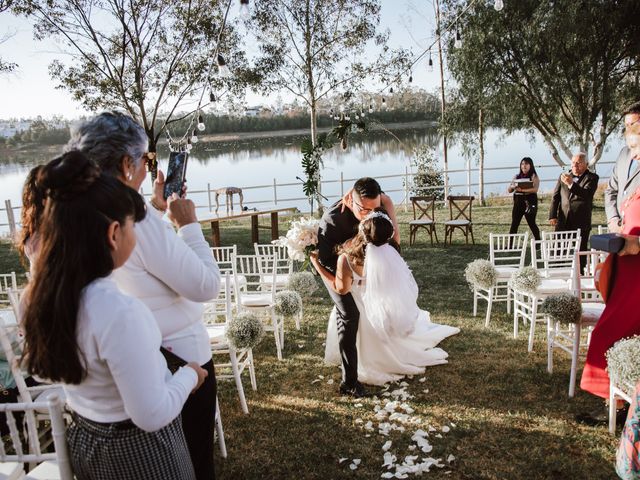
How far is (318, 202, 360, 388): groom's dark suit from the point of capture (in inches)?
161

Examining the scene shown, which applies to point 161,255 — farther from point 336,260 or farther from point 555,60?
point 555,60

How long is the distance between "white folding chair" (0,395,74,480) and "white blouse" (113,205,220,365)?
1.41 ft

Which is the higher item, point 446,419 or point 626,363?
point 626,363

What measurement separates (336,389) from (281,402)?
494mm

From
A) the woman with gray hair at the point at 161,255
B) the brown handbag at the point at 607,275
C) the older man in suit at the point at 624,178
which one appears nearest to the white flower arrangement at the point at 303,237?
the brown handbag at the point at 607,275

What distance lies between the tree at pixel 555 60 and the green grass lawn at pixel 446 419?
1116cm

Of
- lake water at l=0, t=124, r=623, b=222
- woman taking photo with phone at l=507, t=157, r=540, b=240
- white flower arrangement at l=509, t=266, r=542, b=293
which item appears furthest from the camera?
lake water at l=0, t=124, r=623, b=222

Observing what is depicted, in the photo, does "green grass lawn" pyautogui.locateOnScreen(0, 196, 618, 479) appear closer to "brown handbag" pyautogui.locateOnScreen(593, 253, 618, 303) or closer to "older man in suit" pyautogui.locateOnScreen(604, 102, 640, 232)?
"brown handbag" pyautogui.locateOnScreen(593, 253, 618, 303)

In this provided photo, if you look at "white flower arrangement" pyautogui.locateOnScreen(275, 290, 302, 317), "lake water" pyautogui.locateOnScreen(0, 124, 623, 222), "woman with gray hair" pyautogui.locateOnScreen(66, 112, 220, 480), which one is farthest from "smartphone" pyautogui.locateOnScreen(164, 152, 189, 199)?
"white flower arrangement" pyautogui.locateOnScreen(275, 290, 302, 317)

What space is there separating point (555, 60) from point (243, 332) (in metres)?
14.0

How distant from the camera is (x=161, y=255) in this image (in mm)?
1683

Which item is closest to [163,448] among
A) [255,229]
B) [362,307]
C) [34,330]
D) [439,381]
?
[34,330]

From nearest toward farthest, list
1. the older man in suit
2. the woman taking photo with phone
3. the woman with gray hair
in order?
the woman with gray hair
the older man in suit
the woman taking photo with phone

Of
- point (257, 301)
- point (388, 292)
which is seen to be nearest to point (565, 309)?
point (388, 292)
